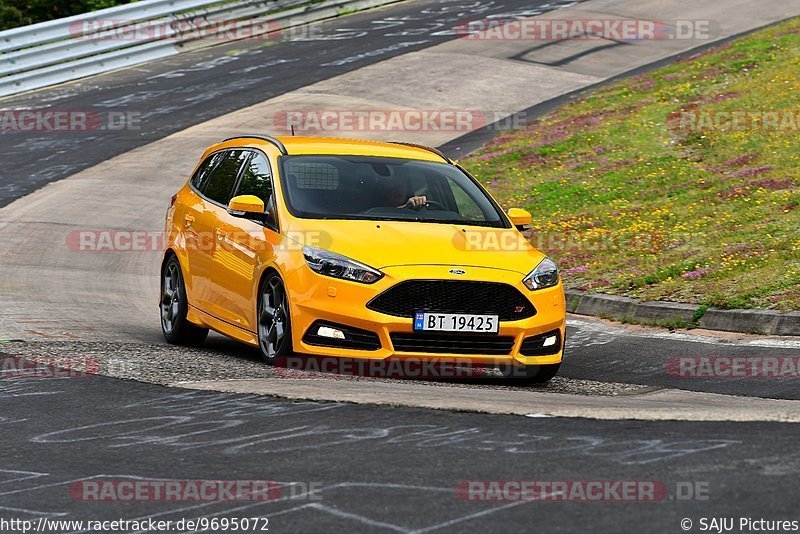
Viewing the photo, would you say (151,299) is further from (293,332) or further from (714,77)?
(714,77)

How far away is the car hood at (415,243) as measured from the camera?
970 cm

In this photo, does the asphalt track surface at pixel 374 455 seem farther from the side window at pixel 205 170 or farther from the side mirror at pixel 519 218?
the side window at pixel 205 170

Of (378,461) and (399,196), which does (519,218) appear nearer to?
(399,196)

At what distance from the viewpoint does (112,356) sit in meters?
10.3

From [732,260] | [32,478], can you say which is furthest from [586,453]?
[732,260]

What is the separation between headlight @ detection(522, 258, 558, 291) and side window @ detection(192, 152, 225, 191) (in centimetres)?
348

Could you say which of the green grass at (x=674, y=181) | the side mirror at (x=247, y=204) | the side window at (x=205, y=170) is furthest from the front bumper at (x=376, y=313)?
the green grass at (x=674, y=181)

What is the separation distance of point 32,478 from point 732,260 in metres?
9.51

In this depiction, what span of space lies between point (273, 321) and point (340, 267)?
0.79 meters

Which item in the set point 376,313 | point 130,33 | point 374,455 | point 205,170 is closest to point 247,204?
point 376,313

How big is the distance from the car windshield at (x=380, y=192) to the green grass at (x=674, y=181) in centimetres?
319

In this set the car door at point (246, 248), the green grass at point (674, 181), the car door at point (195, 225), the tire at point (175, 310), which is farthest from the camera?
the green grass at point (674, 181)

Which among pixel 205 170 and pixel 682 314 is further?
pixel 682 314

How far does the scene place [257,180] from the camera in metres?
11.2
